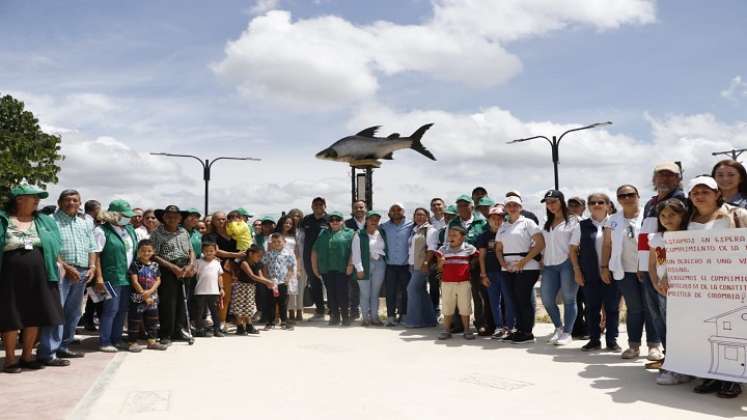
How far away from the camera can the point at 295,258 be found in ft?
30.3

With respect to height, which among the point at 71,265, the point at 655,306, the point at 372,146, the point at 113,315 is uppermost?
the point at 372,146

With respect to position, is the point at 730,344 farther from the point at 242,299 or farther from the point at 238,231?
the point at 238,231

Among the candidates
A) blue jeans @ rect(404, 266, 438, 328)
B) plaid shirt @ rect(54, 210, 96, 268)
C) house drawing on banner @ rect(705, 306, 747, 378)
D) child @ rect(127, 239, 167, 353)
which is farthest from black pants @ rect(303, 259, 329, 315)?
house drawing on banner @ rect(705, 306, 747, 378)

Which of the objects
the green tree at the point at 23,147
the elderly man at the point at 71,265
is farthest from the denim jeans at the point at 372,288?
the green tree at the point at 23,147

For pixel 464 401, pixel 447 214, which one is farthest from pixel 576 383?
pixel 447 214

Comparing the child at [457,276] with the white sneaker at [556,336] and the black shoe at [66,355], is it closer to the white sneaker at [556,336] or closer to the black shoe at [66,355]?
the white sneaker at [556,336]

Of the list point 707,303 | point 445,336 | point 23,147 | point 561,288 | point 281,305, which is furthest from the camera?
point 23,147

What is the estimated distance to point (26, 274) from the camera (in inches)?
Answer: 219

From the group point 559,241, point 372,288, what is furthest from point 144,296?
point 559,241

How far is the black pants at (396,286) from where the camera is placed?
9.24 m

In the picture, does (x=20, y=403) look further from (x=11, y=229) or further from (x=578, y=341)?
(x=578, y=341)

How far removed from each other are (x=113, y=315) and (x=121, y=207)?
1216 millimetres

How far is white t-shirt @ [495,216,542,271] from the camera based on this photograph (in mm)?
7199

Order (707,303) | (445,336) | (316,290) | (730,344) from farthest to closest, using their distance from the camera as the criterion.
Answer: (316,290)
(445,336)
(707,303)
(730,344)
